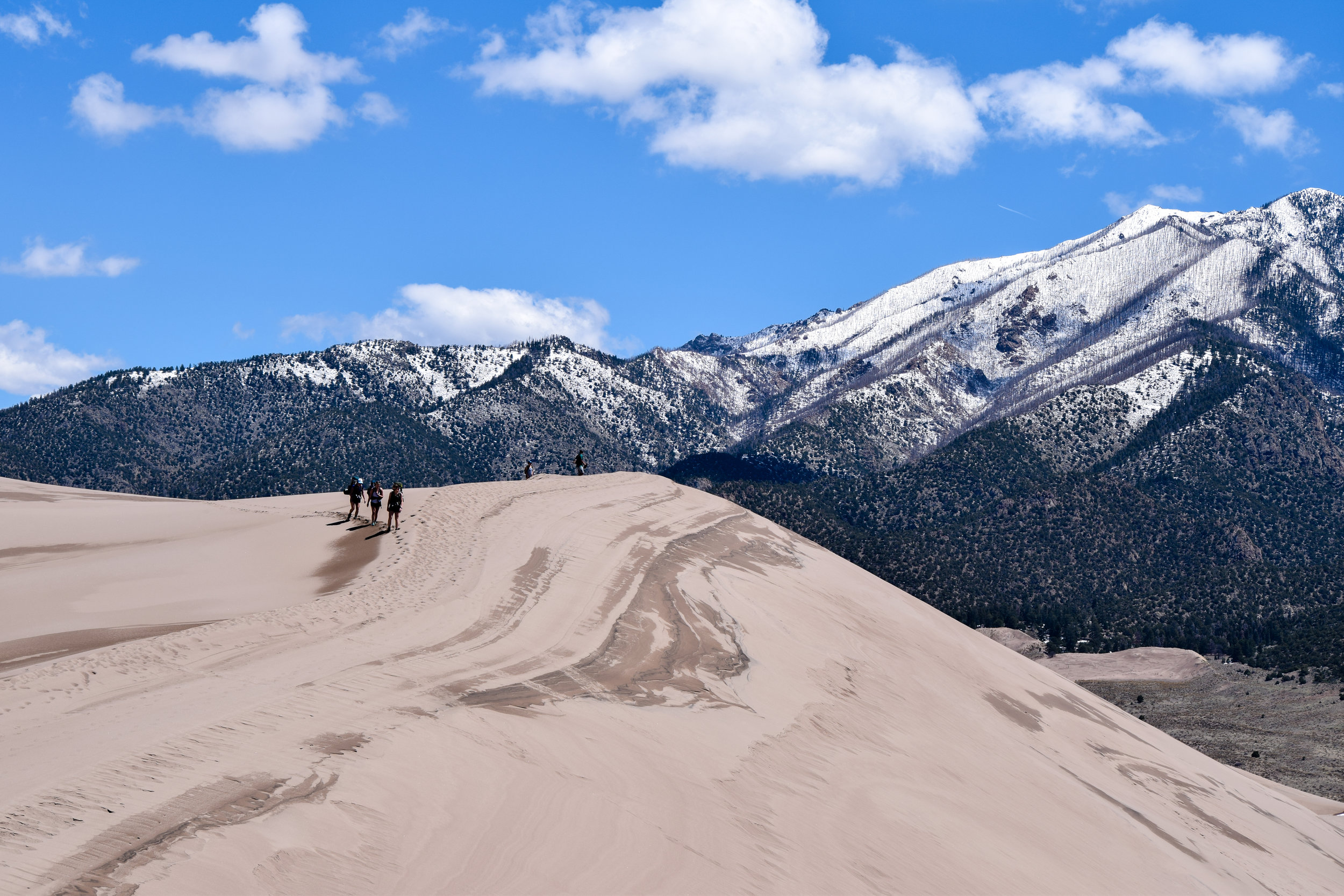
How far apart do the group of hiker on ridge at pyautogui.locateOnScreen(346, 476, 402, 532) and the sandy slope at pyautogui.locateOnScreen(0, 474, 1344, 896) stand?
1061 millimetres

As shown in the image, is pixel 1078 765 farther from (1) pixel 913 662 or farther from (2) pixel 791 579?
(2) pixel 791 579

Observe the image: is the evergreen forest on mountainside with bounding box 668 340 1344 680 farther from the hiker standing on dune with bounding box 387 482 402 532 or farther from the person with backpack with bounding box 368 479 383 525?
the hiker standing on dune with bounding box 387 482 402 532

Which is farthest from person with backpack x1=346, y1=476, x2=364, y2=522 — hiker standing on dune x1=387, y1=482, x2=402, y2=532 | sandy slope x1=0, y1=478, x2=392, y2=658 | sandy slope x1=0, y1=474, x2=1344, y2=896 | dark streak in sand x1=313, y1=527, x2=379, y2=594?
sandy slope x1=0, y1=474, x2=1344, y2=896

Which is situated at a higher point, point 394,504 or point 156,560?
point 394,504

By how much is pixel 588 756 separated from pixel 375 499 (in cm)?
1885

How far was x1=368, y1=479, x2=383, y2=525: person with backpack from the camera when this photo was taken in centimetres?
3055

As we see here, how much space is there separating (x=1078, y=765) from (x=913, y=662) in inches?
171

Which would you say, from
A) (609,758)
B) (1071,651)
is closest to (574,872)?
(609,758)

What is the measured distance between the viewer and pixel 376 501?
30.7 metres

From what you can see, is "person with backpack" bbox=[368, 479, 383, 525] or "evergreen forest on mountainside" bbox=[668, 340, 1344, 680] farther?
"evergreen forest on mountainside" bbox=[668, 340, 1344, 680]

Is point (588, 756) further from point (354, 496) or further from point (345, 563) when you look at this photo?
point (354, 496)

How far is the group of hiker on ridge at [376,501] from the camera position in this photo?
29.5 metres

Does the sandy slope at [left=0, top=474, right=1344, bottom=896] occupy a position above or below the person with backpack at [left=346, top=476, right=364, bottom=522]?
below

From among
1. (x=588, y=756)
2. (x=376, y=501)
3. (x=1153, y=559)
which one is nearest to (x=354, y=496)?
(x=376, y=501)
